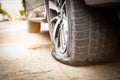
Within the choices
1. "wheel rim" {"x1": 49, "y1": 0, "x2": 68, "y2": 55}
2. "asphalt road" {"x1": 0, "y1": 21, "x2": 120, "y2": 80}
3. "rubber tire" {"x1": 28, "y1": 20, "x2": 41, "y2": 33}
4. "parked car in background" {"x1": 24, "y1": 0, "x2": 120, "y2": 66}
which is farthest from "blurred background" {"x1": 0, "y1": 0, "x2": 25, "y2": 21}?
"parked car in background" {"x1": 24, "y1": 0, "x2": 120, "y2": 66}

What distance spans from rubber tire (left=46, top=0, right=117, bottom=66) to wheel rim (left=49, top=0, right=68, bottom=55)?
25 centimetres

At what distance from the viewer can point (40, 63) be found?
1.98 meters

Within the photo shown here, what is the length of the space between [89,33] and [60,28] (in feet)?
1.83

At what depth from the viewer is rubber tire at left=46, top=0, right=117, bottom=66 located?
1537 mm

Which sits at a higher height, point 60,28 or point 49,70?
point 60,28

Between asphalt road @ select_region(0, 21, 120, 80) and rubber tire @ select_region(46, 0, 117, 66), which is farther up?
rubber tire @ select_region(46, 0, 117, 66)

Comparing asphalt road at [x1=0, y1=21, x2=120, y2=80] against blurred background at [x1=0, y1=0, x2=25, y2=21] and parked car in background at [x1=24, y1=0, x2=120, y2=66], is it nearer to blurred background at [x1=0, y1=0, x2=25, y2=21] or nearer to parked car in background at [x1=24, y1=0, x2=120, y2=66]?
parked car in background at [x1=24, y1=0, x2=120, y2=66]

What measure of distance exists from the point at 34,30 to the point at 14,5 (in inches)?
272

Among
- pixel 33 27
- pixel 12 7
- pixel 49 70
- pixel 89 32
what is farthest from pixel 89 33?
pixel 12 7

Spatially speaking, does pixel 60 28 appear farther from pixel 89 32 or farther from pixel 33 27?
pixel 33 27

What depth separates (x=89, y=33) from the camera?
1578 mm

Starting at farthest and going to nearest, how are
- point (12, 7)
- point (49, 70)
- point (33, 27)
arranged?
point (12, 7)
point (33, 27)
point (49, 70)

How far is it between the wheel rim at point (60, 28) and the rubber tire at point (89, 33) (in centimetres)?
25

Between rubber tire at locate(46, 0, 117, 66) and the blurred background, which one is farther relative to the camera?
the blurred background
